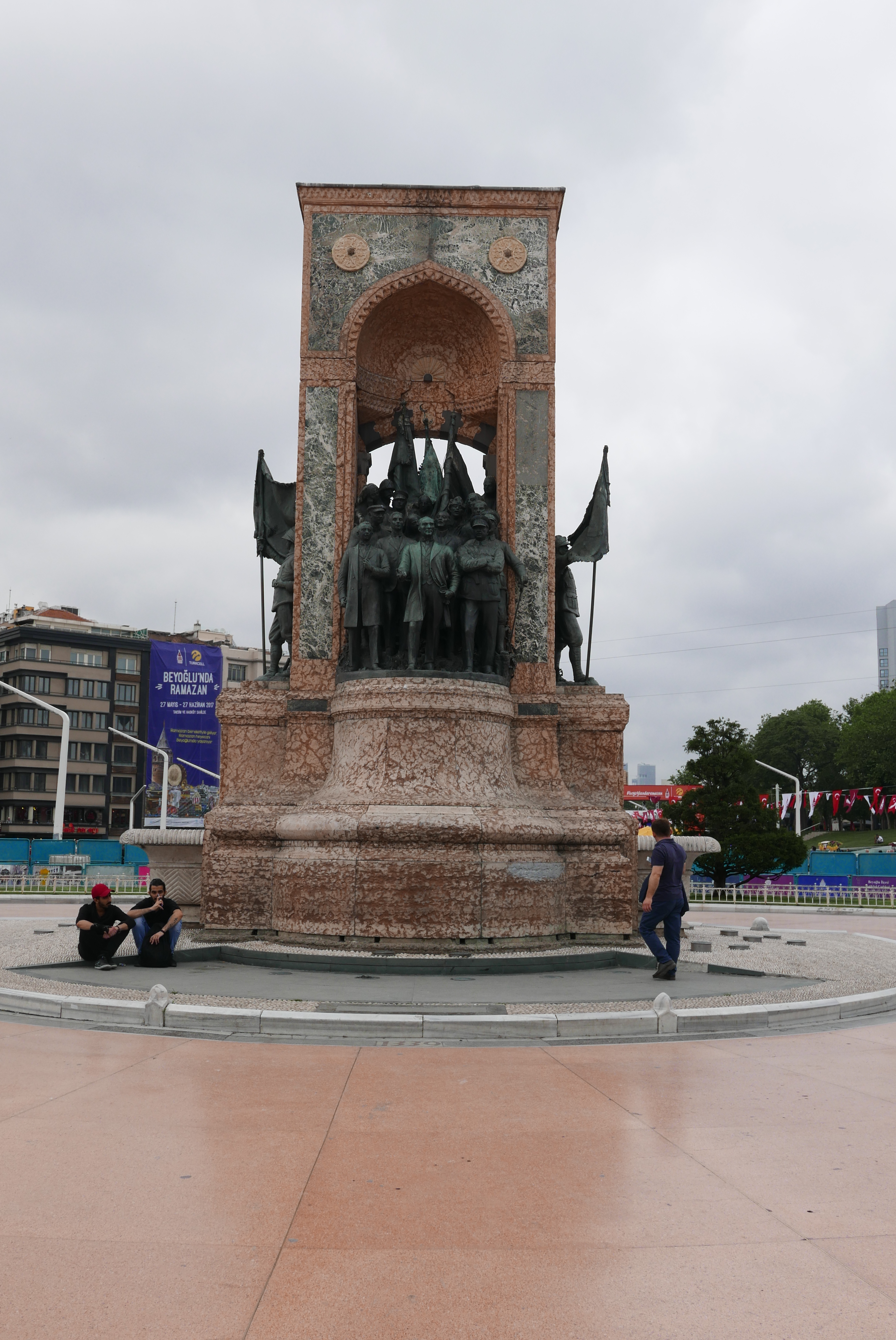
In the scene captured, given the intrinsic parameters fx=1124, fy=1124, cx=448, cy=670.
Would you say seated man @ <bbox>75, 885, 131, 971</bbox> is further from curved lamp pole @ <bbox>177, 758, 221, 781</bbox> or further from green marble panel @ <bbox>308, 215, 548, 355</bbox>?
curved lamp pole @ <bbox>177, 758, 221, 781</bbox>

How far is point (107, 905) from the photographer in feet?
37.0

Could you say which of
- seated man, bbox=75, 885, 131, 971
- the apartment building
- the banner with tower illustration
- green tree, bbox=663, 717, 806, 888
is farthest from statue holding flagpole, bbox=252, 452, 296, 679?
the apartment building

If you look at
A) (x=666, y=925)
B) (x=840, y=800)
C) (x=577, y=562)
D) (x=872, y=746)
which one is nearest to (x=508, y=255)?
(x=577, y=562)

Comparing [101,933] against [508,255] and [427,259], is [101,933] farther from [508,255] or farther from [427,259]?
[508,255]

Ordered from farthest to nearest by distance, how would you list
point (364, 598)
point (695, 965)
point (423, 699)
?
point (364, 598) → point (423, 699) → point (695, 965)

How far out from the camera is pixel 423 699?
42.8ft

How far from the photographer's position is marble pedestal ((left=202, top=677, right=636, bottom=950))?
11.9 metres

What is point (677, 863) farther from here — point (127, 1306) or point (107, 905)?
point (127, 1306)

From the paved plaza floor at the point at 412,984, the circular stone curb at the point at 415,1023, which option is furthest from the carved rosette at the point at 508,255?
the circular stone curb at the point at 415,1023

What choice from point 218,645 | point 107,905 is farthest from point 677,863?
point 218,645

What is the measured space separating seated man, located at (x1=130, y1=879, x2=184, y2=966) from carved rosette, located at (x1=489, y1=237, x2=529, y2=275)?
9.57 meters

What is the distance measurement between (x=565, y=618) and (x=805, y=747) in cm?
9812

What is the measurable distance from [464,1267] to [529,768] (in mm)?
10551

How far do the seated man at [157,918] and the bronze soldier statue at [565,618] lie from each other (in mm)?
6290
